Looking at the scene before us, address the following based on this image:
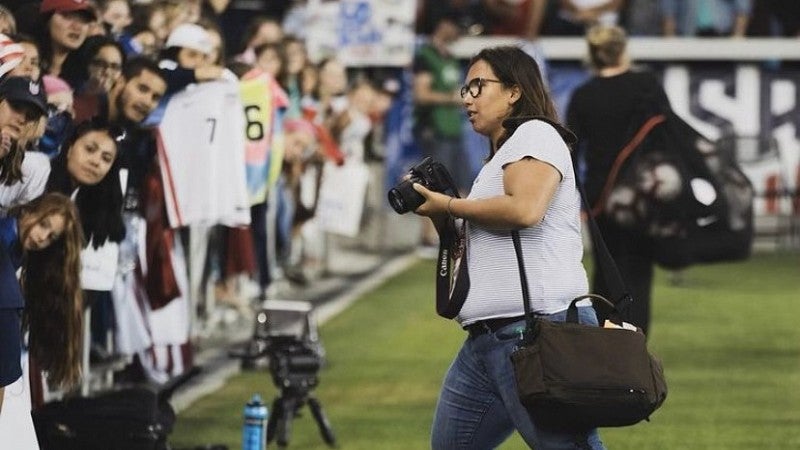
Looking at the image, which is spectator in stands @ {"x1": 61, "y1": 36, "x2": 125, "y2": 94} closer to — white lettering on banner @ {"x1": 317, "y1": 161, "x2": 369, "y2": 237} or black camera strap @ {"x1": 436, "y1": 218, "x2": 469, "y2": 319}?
black camera strap @ {"x1": 436, "y1": 218, "x2": 469, "y2": 319}

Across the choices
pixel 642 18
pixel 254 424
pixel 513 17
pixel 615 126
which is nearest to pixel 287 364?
pixel 254 424

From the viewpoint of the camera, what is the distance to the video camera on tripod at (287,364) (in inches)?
476

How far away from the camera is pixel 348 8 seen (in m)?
24.6

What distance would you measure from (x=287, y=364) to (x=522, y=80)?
451cm

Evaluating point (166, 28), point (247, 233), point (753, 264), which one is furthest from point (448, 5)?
point (166, 28)

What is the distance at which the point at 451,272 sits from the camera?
26.4 feet

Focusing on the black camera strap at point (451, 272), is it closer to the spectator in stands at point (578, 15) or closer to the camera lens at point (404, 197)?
the camera lens at point (404, 197)

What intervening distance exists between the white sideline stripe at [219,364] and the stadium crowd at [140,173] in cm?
21

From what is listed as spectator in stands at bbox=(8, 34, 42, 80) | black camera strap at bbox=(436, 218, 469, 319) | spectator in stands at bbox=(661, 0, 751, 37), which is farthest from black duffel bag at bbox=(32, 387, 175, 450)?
spectator in stands at bbox=(661, 0, 751, 37)

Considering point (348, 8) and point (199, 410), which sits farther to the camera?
point (348, 8)

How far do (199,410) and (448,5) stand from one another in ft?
63.2

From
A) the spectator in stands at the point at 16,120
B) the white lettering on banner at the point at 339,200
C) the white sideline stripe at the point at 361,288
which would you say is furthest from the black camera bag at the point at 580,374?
the white lettering on banner at the point at 339,200

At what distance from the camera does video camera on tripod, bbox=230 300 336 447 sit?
476 inches

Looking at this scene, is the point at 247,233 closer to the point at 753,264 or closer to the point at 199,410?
the point at 199,410
